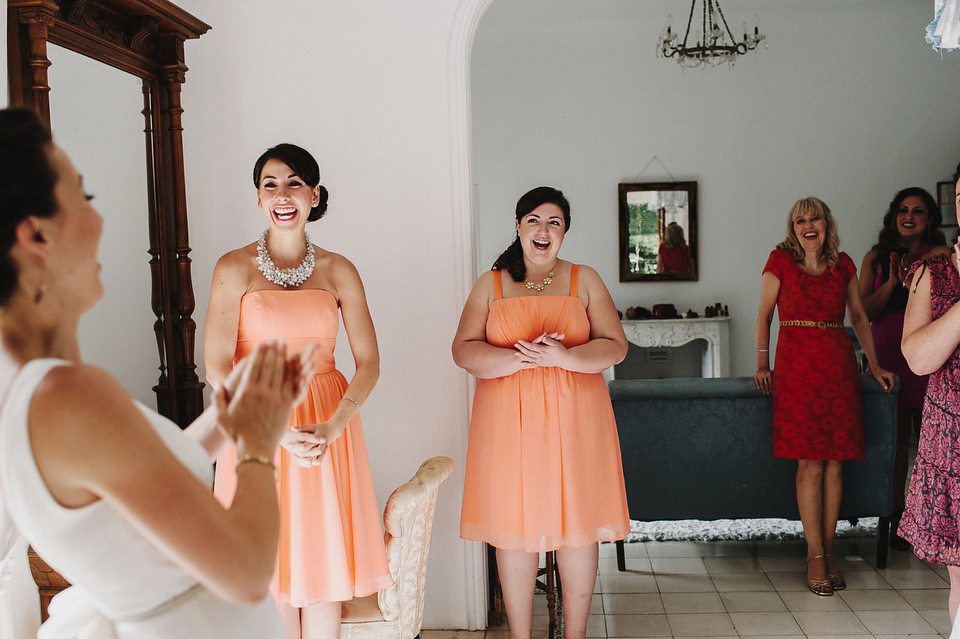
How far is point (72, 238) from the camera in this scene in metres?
0.91

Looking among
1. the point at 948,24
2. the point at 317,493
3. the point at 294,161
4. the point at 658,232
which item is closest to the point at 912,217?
the point at 948,24

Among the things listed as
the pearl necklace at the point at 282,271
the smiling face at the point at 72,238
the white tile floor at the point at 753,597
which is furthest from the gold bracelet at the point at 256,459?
the white tile floor at the point at 753,597

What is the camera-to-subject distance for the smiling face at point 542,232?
2.71m

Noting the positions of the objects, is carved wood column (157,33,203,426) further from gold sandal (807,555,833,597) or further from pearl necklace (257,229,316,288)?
gold sandal (807,555,833,597)

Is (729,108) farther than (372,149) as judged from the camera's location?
Yes

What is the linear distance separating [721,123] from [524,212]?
5.33 m

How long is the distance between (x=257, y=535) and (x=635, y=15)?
7370 millimetres

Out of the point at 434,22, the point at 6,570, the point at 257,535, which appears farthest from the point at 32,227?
the point at 434,22

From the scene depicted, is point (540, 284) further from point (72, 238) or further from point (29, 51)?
point (72, 238)

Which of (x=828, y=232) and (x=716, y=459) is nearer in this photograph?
(x=828, y=232)

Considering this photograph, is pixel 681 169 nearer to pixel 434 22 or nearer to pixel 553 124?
pixel 553 124

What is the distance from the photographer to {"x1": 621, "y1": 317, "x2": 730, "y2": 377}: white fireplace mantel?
289 inches

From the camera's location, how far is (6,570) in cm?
177

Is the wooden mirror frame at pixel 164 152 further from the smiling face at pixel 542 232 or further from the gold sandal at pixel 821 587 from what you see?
the gold sandal at pixel 821 587
